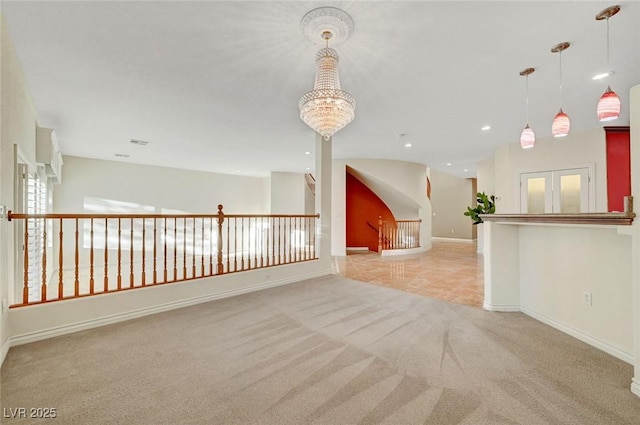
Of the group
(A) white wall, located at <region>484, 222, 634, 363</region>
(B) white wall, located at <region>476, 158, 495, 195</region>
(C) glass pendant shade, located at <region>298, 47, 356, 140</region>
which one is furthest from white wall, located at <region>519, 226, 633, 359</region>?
(B) white wall, located at <region>476, 158, 495, 195</region>

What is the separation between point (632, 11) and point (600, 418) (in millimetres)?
2999

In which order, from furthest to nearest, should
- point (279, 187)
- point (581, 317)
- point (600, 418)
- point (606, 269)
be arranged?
point (279, 187) → point (581, 317) → point (606, 269) → point (600, 418)

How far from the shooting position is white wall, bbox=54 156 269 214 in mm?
7324

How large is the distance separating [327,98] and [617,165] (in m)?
6.52

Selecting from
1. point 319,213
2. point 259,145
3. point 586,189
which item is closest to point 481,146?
point 586,189

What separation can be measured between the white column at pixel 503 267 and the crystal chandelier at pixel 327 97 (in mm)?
2335

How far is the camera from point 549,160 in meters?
6.08

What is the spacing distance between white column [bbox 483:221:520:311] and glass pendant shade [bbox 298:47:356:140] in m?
2.33

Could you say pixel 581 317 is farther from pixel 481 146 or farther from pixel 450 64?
pixel 481 146

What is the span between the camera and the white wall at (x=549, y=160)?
5.44 meters

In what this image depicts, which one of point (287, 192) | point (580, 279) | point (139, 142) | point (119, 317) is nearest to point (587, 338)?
point (580, 279)

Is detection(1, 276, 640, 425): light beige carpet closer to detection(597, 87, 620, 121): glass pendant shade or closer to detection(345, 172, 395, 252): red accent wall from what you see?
detection(597, 87, 620, 121): glass pendant shade

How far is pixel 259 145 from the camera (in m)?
6.51

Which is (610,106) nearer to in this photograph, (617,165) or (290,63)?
(290,63)
